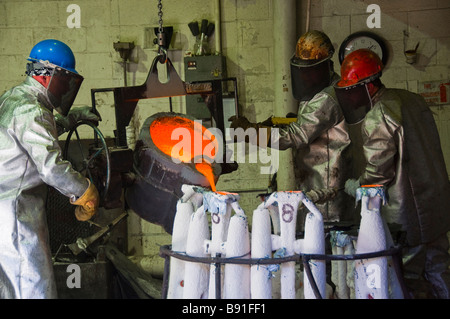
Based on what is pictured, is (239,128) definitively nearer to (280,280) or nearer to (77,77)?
(77,77)

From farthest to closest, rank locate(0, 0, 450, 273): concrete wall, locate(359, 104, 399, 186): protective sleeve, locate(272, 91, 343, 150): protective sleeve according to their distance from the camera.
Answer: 1. locate(0, 0, 450, 273): concrete wall
2. locate(272, 91, 343, 150): protective sleeve
3. locate(359, 104, 399, 186): protective sleeve

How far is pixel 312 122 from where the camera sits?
12.2 ft

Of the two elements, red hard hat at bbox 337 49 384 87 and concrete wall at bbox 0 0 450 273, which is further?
concrete wall at bbox 0 0 450 273

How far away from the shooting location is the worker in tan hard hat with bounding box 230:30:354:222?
3.73 metres

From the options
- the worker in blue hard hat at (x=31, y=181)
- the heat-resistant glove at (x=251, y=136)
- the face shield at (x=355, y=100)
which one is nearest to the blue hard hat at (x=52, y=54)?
the worker in blue hard hat at (x=31, y=181)

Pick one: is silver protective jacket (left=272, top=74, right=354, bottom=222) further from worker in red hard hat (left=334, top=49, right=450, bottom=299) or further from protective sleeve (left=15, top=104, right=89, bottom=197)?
protective sleeve (left=15, top=104, right=89, bottom=197)

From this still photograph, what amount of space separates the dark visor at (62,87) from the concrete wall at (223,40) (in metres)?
2.12

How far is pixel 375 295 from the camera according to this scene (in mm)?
2412

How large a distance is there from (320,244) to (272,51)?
308 centimetres

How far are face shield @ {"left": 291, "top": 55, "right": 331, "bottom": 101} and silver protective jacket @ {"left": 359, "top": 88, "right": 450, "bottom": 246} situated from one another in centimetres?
55

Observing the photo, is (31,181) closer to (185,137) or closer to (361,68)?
(185,137)

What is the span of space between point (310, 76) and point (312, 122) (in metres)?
0.34

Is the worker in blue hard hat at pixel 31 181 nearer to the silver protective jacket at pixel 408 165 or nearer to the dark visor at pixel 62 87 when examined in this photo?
the dark visor at pixel 62 87

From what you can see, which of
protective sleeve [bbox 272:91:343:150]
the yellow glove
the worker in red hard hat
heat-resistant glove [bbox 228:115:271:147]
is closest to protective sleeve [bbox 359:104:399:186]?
the worker in red hard hat
